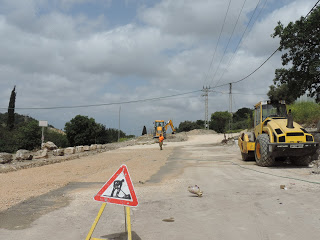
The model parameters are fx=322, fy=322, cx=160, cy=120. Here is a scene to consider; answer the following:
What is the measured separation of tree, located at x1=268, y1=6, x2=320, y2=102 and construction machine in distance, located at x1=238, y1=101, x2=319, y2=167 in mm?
4994

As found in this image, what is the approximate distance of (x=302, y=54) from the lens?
20.7 metres

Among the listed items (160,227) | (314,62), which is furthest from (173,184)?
(314,62)

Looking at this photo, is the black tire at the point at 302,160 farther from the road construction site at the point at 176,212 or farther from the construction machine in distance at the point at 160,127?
the construction machine in distance at the point at 160,127

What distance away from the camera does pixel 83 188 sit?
9516 millimetres

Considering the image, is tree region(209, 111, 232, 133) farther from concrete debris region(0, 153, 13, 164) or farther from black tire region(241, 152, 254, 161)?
concrete debris region(0, 153, 13, 164)

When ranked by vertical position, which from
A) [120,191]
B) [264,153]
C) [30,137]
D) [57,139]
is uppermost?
[30,137]

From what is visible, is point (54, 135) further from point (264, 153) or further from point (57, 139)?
point (264, 153)

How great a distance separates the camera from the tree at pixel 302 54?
19.4m

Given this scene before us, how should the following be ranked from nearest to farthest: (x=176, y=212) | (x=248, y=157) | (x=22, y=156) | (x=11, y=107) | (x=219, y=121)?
(x=176, y=212) < (x=248, y=157) < (x=22, y=156) < (x=11, y=107) < (x=219, y=121)

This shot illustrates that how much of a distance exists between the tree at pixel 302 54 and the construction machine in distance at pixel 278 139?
499 centimetres

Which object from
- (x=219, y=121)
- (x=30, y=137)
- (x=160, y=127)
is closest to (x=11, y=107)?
(x=30, y=137)

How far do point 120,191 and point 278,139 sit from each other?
9.85 m

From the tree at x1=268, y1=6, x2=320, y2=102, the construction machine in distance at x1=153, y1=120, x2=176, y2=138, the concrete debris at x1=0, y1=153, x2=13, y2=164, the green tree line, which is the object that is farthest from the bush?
the tree at x1=268, y1=6, x2=320, y2=102

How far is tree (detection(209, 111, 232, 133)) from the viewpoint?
290 ft
